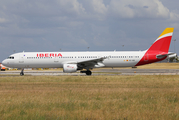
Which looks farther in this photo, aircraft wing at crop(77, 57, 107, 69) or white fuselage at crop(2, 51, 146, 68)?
white fuselage at crop(2, 51, 146, 68)

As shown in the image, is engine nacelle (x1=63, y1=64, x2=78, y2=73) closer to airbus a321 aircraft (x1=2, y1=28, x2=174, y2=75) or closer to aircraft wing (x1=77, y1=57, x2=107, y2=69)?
aircraft wing (x1=77, y1=57, x2=107, y2=69)

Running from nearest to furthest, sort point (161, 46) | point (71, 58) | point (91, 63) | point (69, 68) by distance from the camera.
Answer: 1. point (69, 68)
2. point (91, 63)
3. point (71, 58)
4. point (161, 46)

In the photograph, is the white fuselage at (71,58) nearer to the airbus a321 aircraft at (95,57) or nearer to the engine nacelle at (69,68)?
the airbus a321 aircraft at (95,57)

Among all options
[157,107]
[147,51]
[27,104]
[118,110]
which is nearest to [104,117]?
[118,110]

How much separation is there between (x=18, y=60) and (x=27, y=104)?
26.3 metres

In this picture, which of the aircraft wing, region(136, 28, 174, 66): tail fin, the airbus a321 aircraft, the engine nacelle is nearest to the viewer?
the engine nacelle

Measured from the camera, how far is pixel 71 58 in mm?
35156

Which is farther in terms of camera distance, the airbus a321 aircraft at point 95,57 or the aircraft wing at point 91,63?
the airbus a321 aircraft at point 95,57

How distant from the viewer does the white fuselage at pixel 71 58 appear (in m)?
34.9

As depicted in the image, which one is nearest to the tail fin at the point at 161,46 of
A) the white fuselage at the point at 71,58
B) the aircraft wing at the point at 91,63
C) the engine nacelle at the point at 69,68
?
the white fuselage at the point at 71,58

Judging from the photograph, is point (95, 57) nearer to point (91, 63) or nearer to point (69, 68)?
point (91, 63)

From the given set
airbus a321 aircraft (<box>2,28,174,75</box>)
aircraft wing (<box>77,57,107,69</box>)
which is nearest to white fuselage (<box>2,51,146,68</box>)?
airbus a321 aircraft (<box>2,28,174,75</box>)

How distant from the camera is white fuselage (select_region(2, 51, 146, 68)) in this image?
34938mm

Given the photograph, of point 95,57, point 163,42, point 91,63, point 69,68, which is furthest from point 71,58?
point 163,42
